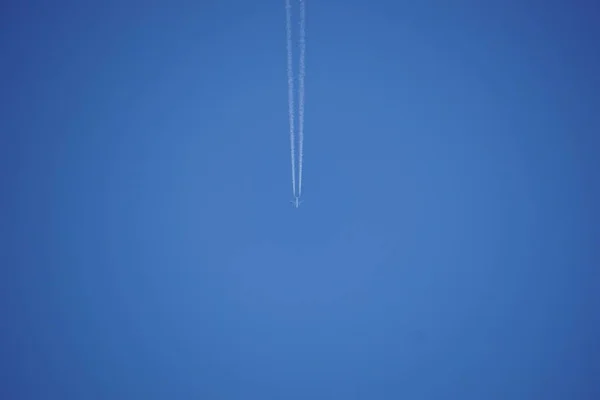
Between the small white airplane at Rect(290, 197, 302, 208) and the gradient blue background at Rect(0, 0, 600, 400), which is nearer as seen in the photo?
the gradient blue background at Rect(0, 0, 600, 400)

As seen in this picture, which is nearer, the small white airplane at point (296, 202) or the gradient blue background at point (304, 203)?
the gradient blue background at point (304, 203)

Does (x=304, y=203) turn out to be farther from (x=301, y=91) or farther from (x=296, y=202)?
(x=301, y=91)

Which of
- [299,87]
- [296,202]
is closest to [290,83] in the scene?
[299,87]

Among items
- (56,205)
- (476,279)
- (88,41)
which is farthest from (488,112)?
(56,205)

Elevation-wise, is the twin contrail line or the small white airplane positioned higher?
the twin contrail line

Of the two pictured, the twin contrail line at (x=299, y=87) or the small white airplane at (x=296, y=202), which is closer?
the twin contrail line at (x=299, y=87)

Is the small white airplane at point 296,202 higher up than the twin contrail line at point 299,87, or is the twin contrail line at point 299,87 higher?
the twin contrail line at point 299,87

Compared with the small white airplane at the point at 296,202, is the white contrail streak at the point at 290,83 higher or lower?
higher

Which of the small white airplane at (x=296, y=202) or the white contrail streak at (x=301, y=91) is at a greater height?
the white contrail streak at (x=301, y=91)

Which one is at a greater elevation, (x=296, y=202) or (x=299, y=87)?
(x=299, y=87)

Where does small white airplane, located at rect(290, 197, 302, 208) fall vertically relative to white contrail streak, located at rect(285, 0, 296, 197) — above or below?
below
